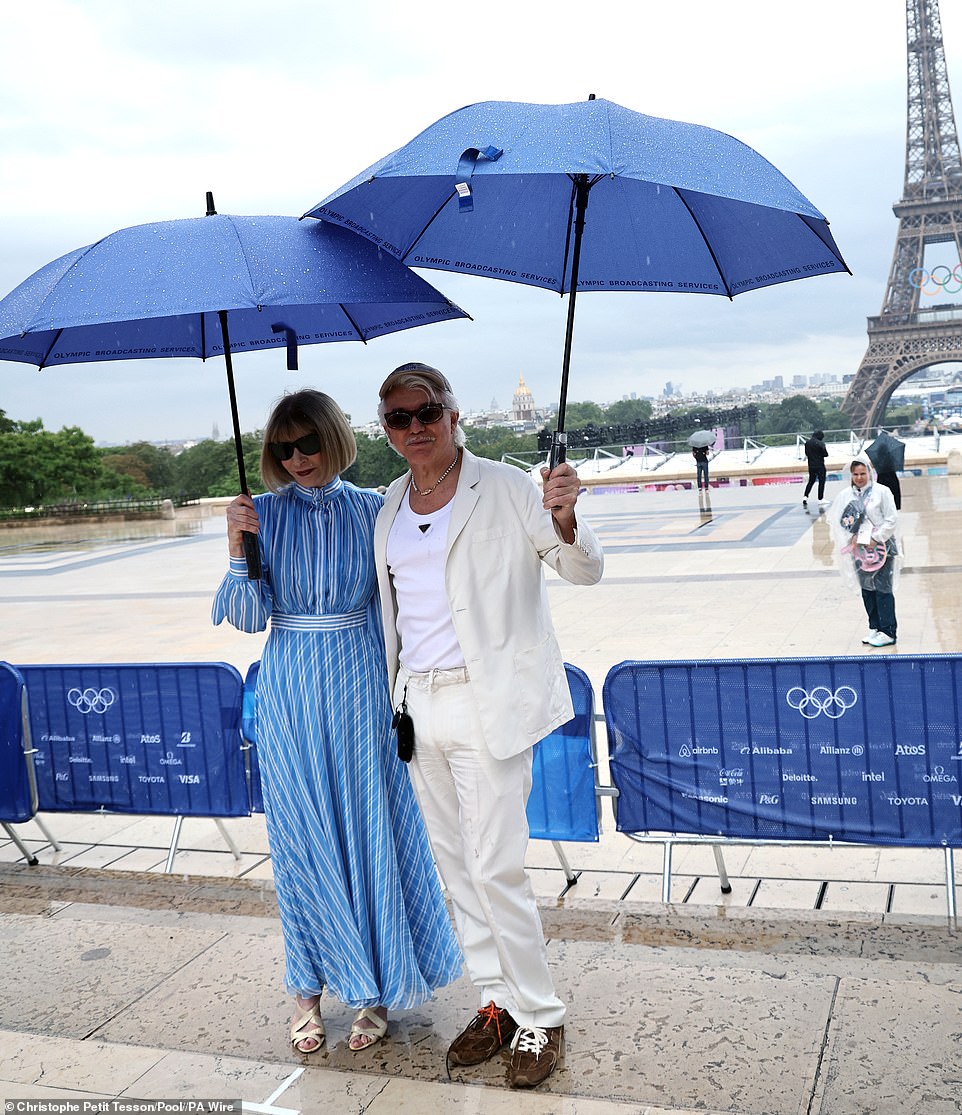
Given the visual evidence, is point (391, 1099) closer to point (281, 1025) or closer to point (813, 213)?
point (281, 1025)

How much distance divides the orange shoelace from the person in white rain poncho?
6148 mm

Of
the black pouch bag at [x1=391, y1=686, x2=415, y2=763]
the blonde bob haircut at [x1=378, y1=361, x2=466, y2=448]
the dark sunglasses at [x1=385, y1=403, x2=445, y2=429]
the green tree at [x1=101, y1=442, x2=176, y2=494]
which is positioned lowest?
the black pouch bag at [x1=391, y1=686, x2=415, y2=763]

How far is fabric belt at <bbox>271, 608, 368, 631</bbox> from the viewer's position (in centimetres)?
299

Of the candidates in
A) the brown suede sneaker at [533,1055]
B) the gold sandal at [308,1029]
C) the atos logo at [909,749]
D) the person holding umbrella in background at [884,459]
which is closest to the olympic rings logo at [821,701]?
the atos logo at [909,749]

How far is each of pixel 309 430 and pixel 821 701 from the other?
1961mm

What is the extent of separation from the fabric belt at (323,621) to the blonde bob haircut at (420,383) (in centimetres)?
55

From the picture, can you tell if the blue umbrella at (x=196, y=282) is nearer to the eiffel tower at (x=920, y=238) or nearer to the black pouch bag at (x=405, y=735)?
the black pouch bag at (x=405, y=735)

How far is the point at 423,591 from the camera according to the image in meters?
2.76

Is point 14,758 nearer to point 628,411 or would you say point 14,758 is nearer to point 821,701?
point 821,701

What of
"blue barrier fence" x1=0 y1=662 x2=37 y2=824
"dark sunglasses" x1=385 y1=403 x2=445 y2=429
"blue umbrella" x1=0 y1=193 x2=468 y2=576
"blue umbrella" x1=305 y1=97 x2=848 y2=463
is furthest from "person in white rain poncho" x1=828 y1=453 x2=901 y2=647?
"dark sunglasses" x1=385 y1=403 x2=445 y2=429

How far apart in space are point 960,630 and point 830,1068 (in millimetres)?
6891

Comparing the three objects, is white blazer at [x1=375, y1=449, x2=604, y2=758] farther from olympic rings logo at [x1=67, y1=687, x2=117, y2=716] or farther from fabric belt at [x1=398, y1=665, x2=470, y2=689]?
olympic rings logo at [x1=67, y1=687, x2=117, y2=716]

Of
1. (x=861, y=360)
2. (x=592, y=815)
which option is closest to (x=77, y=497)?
(x=861, y=360)

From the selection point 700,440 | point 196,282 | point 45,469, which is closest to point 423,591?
point 196,282
